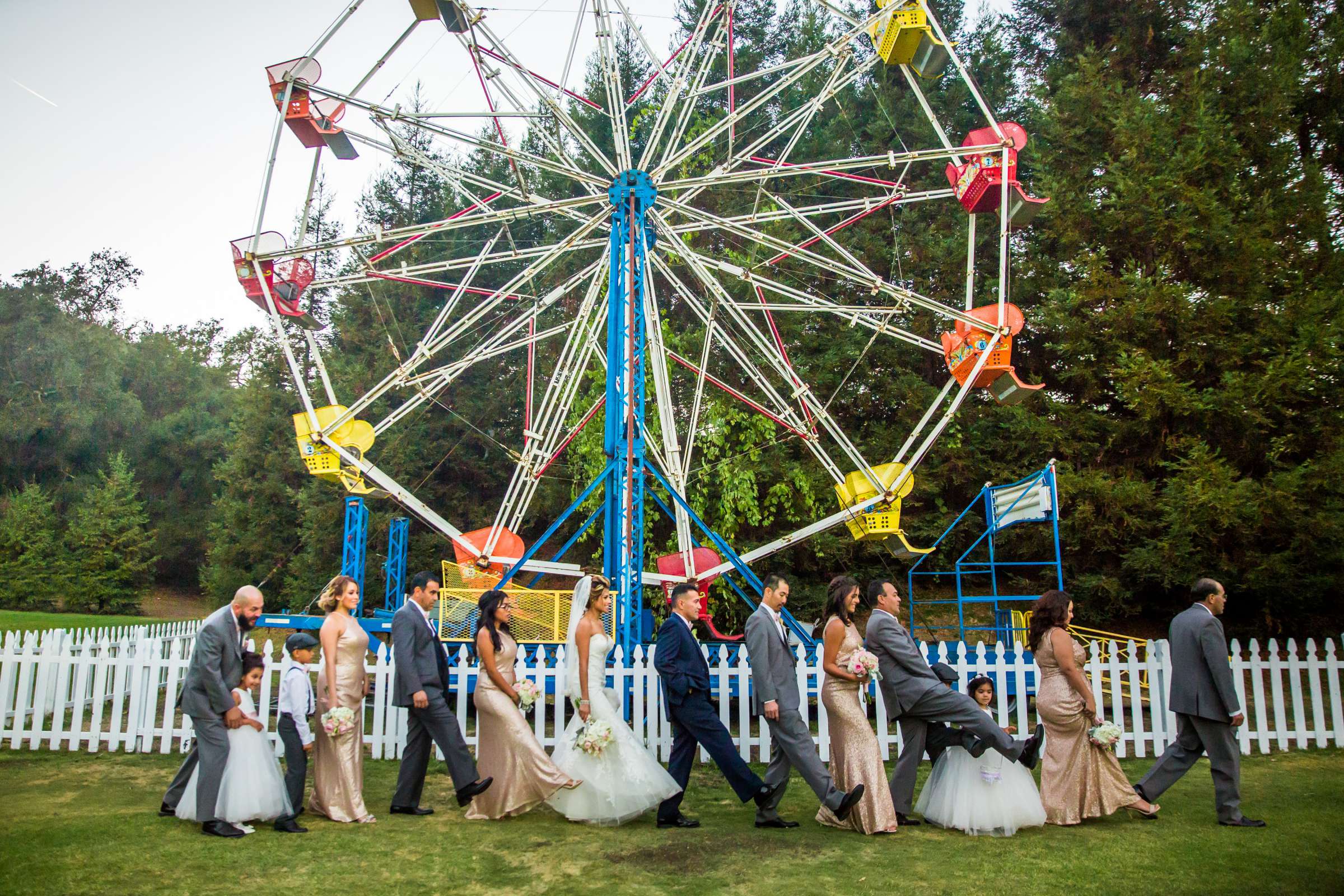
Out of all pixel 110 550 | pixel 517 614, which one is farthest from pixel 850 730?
pixel 110 550

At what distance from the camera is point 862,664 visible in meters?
5.72

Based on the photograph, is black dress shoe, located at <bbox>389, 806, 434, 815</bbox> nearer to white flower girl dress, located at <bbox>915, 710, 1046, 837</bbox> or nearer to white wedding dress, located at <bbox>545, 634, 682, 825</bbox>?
white wedding dress, located at <bbox>545, 634, 682, 825</bbox>

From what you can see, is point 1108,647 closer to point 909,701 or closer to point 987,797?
point 987,797

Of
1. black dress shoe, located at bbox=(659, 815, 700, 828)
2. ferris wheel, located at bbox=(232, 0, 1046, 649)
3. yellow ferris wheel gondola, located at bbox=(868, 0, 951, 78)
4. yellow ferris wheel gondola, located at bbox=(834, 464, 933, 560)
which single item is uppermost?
yellow ferris wheel gondola, located at bbox=(868, 0, 951, 78)

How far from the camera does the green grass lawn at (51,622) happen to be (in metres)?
18.1

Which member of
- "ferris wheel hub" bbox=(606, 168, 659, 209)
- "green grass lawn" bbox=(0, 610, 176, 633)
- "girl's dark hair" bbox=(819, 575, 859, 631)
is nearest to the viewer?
"girl's dark hair" bbox=(819, 575, 859, 631)

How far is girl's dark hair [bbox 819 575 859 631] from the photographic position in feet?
19.1

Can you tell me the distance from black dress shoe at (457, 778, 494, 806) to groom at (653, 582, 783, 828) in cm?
111

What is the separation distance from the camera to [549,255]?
11781 millimetres

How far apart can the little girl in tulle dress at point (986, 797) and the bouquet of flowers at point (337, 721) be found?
3676 millimetres

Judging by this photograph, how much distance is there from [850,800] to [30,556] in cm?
3408

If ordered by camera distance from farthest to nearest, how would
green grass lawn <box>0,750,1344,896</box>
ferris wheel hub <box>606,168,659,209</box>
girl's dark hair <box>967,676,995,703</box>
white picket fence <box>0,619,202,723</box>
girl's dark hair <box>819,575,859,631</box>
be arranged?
ferris wheel hub <box>606,168,659,209</box>, white picket fence <box>0,619,202,723</box>, girl's dark hair <box>967,676,995,703</box>, girl's dark hair <box>819,575,859,631</box>, green grass lawn <box>0,750,1344,896</box>

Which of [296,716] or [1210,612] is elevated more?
[1210,612]

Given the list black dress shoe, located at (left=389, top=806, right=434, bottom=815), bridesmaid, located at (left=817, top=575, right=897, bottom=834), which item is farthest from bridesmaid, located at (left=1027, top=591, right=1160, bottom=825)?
black dress shoe, located at (left=389, top=806, right=434, bottom=815)
